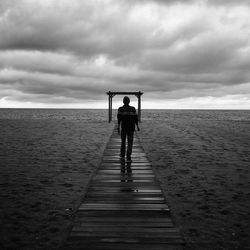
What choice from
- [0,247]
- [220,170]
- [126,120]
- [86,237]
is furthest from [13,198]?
[220,170]

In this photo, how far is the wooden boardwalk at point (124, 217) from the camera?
4.00m

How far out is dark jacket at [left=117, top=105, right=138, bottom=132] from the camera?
376 inches

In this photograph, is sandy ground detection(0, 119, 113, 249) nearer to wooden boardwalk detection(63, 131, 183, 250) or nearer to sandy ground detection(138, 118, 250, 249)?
wooden boardwalk detection(63, 131, 183, 250)

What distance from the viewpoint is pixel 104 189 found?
6.62 meters

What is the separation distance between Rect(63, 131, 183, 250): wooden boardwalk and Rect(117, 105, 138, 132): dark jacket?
217cm

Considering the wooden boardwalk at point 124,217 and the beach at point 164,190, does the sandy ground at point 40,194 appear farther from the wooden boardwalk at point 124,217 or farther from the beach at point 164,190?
the wooden boardwalk at point 124,217

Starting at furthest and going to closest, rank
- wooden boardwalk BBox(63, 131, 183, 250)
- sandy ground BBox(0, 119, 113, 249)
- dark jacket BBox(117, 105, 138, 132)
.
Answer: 1. dark jacket BBox(117, 105, 138, 132)
2. sandy ground BBox(0, 119, 113, 249)
3. wooden boardwalk BBox(63, 131, 183, 250)

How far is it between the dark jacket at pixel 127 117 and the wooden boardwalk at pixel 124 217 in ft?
7.12

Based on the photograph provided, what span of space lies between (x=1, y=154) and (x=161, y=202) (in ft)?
28.6

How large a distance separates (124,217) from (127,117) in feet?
16.5

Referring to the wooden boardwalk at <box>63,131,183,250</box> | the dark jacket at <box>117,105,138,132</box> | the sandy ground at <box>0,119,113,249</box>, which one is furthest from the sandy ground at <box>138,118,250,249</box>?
the sandy ground at <box>0,119,113,249</box>

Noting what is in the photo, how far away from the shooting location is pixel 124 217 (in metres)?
4.90

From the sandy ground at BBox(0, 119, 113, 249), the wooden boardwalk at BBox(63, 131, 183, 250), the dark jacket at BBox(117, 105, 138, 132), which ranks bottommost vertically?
the sandy ground at BBox(0, 119, 113, 249)

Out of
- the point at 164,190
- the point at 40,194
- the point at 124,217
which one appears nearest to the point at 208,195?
the point at 164,190
